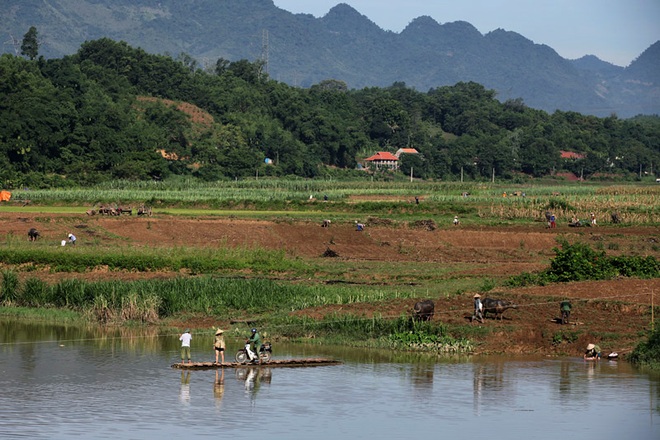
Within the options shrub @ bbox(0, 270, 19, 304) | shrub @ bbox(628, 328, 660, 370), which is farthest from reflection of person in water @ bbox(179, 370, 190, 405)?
shrub @ bbox(0, 270, 19, 304)

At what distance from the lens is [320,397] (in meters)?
32.2

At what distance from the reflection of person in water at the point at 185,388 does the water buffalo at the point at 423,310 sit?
924cm

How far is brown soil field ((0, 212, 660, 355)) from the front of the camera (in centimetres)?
4031

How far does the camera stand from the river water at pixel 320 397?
28656 millimetres

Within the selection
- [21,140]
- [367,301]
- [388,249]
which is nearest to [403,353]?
[367,301]

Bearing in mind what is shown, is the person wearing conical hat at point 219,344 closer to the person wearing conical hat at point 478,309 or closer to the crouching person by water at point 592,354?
the person wearing conical hat at point 478,309

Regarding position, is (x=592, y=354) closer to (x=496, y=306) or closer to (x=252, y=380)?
(x=496, y=306)

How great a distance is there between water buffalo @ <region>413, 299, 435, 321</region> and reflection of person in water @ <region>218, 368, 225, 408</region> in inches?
321

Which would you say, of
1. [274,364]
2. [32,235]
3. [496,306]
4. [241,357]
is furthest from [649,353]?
[32,235]

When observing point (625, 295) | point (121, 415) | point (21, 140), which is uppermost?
point (21, 140)

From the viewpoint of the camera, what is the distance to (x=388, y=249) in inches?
2756

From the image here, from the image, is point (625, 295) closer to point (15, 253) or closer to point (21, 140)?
point (15, 253)

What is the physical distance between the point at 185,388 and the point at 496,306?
13390mm

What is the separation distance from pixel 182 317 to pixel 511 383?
622 inches
